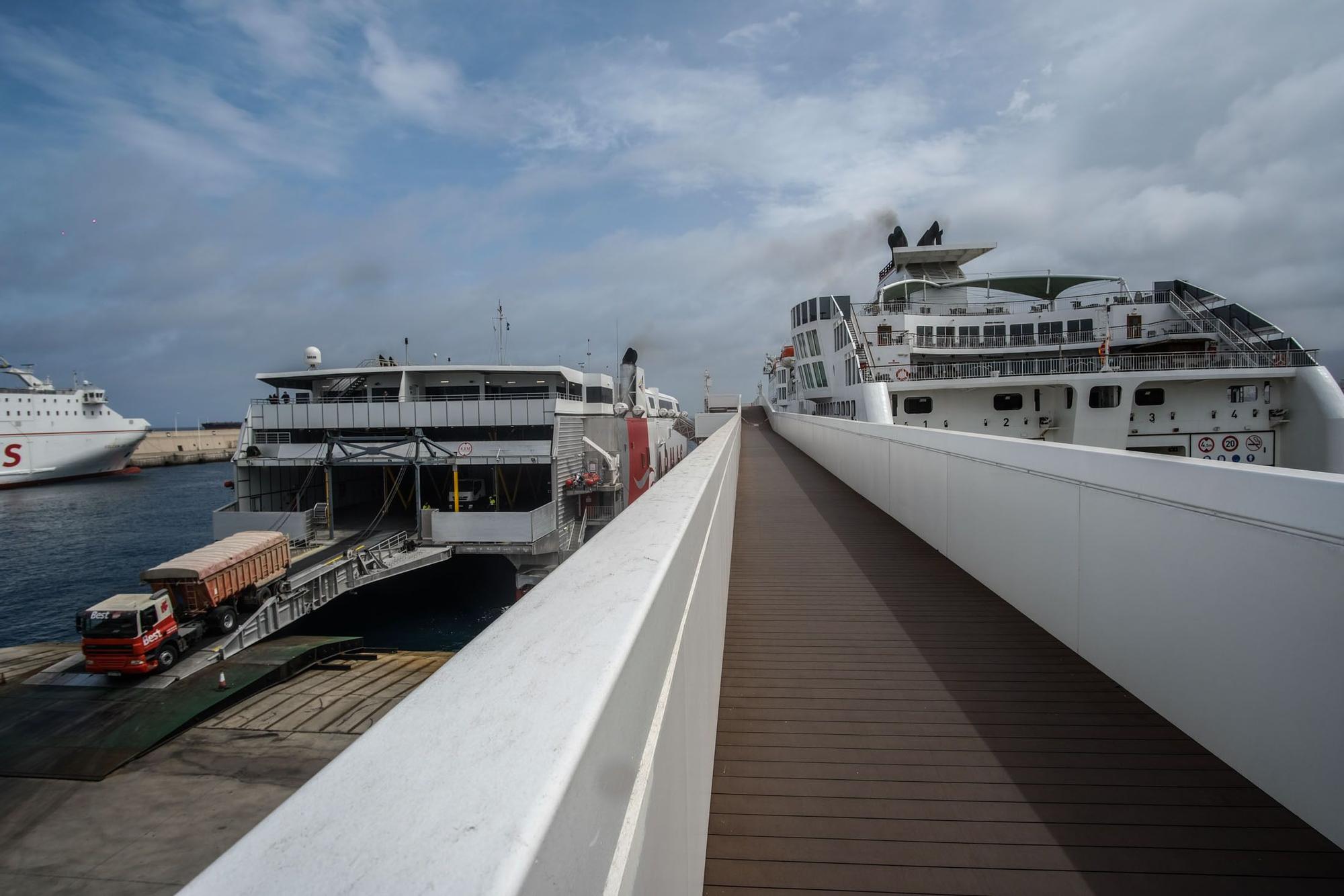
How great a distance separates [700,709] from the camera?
8.66ft

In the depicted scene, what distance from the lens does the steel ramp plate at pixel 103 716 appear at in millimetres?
10641

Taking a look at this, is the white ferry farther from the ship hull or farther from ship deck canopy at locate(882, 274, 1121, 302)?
the ship hull

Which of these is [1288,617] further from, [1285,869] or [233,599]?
[233,599]

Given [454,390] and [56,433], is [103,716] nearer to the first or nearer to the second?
[454,390]

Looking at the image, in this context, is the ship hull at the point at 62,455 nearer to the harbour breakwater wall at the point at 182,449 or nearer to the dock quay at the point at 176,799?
the harbour breakwater wall at the point at 182,449

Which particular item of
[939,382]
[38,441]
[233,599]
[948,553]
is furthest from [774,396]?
[38,441]

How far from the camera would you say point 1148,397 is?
2356 cm

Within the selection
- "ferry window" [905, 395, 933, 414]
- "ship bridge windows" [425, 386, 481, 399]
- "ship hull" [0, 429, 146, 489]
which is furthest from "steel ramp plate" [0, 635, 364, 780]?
"ship hull" [0, 429, 146, 489]

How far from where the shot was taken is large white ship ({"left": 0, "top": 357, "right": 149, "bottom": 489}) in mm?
58625

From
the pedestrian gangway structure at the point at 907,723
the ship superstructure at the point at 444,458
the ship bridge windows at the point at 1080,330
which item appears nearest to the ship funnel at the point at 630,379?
the ship superstructure at the point at 444,458

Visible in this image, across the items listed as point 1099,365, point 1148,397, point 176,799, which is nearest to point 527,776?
point 176,799

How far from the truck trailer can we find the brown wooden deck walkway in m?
14.0

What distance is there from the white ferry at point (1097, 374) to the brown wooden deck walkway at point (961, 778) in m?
16.6

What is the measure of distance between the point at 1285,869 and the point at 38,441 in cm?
8483
